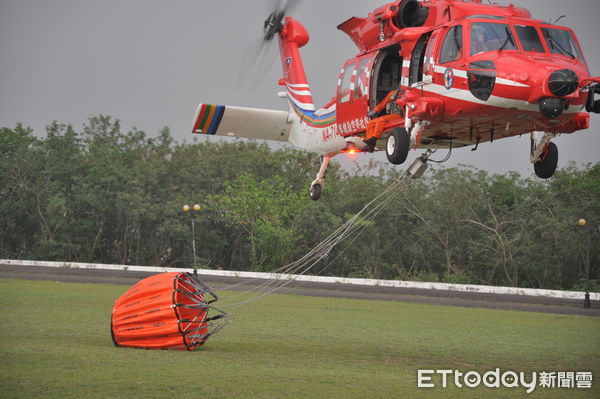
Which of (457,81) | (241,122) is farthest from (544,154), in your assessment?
(241,122)

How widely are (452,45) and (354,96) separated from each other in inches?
127

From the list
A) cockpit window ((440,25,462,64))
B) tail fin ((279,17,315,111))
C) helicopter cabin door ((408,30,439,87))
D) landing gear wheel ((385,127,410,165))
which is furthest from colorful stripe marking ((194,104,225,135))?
cockpit window ((440,25,462,64))

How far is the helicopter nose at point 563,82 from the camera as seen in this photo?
1257 centimetres

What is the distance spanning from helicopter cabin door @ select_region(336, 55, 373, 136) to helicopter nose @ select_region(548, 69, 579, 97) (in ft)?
14.5

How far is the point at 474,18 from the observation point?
1376 centimetres

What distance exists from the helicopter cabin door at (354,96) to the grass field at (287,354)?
5.06m

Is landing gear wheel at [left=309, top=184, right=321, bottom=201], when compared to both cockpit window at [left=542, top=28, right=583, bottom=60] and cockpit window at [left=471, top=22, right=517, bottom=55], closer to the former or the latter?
cockpit window at [left=471, top=22, right=517, bottom=55]

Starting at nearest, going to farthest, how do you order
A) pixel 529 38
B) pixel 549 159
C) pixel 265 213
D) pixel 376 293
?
pixel 529 38 → pixel 549 159 → pixel 376 293 → pixel 265 213

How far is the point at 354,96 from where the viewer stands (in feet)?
54.9

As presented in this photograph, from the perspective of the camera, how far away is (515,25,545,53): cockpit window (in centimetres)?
1348

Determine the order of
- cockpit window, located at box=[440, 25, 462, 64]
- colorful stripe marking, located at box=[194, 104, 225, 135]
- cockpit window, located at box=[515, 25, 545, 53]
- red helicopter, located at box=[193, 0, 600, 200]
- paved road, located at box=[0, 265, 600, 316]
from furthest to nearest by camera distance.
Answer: paved road, located at box=[0, 265, 600, 316] → colorful stripe marking, located at box=[194, 104, 225, 135] → cockpit window, located at box=[440, 25, 462, 64] → cockpit window, located at box=[515, 25, 545, 53] → red helicopter, located at box=[193, 0, 600, 200]

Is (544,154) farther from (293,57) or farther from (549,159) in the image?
(293,57)

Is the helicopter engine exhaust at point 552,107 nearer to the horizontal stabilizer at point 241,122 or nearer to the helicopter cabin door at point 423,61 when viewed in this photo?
the helicopter cabin door at point 423,61

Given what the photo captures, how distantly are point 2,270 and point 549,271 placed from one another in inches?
1462
